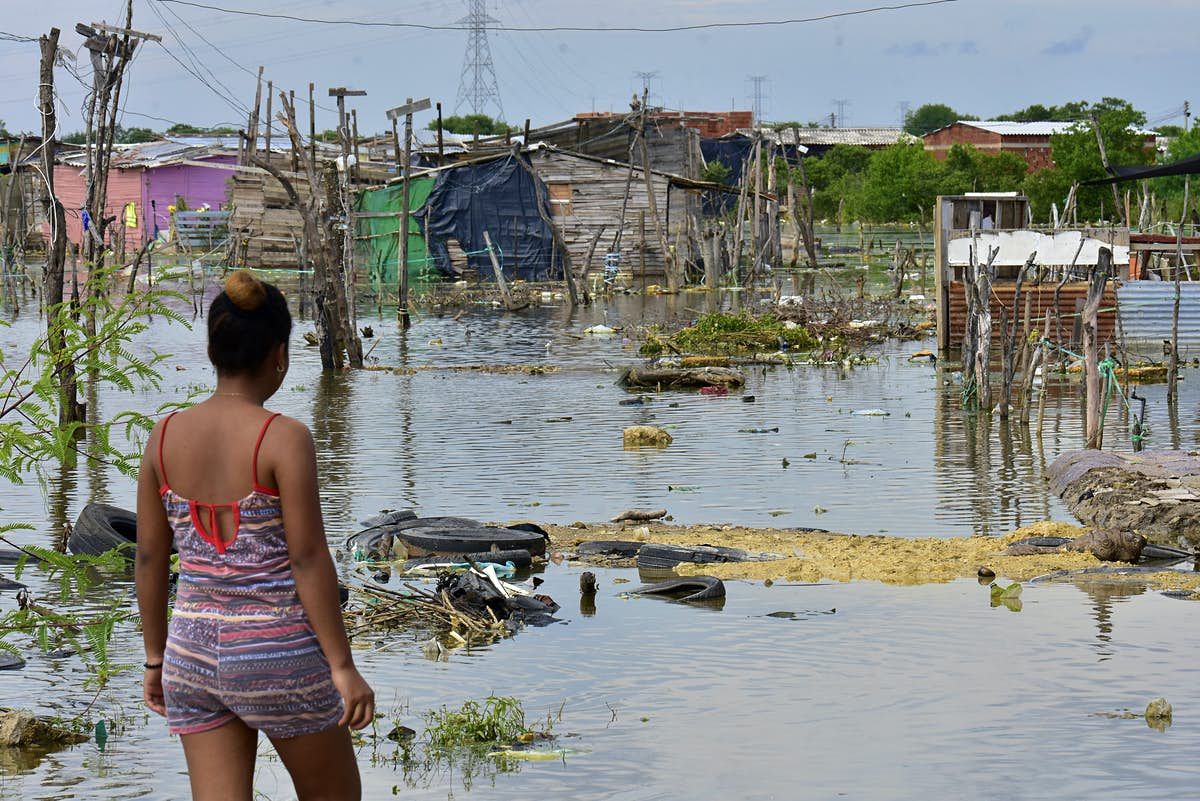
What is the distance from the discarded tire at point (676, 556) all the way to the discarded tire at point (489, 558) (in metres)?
0.66

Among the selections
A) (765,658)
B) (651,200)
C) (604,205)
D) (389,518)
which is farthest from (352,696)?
(604,205)

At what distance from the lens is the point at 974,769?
18.0 feet

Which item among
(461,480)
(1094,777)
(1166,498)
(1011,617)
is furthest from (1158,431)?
(1094,777)

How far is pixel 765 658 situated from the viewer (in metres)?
7.11

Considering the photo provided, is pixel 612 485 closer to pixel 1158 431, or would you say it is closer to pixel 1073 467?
pixel 1073 467

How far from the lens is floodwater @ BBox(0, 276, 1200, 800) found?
17.9ft

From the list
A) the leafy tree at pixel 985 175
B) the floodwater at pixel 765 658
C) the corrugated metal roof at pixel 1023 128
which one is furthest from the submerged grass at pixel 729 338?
the corrugated metal roof at pixel 1023 128

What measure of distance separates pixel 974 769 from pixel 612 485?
675 cm

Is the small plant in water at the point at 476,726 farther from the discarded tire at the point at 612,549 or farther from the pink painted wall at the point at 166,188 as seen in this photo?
the pink painted wall at the point at 166,188

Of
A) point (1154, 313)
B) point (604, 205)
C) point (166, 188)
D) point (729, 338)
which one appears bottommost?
point (729, 338)

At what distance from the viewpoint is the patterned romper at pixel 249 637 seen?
3262 mm

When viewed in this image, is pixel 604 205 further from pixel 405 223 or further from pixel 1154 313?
pixel 1154 313

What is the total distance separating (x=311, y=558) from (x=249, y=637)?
0.68 ft

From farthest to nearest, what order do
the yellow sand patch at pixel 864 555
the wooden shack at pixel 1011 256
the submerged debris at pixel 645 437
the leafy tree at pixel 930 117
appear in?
the leafy tree at pixel 930 117 → the wooden shack at pixel 1011 256 → the submerged debris at pixel 645 437 → the yellow sand patch at pixel 864 555
